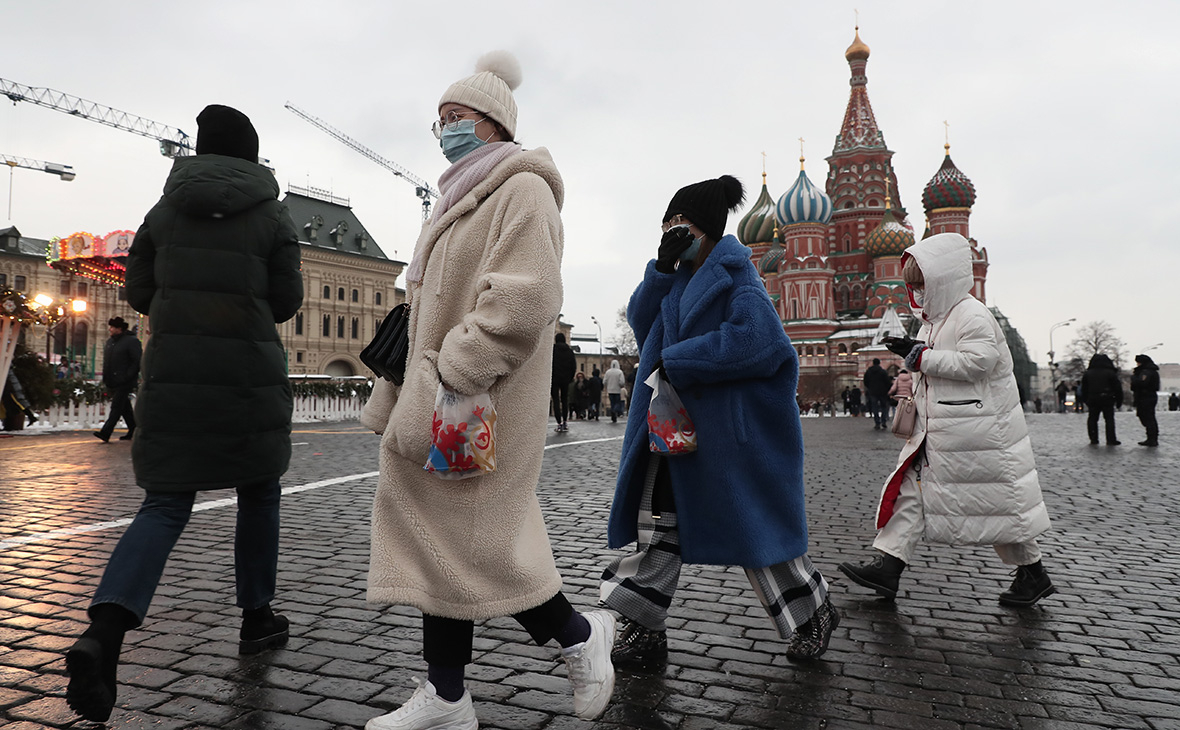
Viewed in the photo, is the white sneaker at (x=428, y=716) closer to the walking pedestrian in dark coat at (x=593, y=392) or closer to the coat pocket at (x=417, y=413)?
the coat pocket at (x=417, y=413)

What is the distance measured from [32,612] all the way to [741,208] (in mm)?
3381

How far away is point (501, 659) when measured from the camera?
305 centimetres

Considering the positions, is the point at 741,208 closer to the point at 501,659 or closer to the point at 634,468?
the point at 634,468

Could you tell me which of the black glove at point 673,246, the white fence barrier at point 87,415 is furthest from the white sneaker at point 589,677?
the white fence barrier at point 87,415

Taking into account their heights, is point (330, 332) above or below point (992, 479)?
above

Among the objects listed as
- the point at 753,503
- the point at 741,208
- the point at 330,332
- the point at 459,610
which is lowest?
the point at 459,610

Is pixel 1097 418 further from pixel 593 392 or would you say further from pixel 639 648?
pixel 593 392

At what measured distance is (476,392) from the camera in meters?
2.18

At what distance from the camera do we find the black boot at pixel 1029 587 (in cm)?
378

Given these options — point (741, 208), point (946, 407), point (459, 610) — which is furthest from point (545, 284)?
point (946, 407)

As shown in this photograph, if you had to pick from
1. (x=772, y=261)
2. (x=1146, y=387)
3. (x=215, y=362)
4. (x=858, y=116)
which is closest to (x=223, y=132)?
(x=215, y=362)

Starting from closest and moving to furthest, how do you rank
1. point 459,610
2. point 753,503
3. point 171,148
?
point 459,610, point 753,503, point 171,148

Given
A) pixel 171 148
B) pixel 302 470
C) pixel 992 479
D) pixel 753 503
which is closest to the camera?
pixel 753 503

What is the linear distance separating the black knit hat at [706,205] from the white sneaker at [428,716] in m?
1.86
